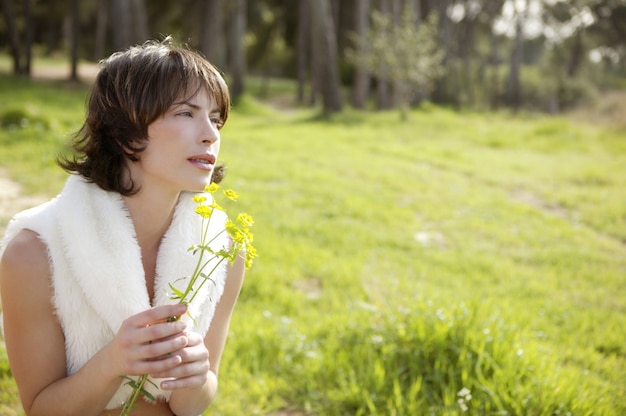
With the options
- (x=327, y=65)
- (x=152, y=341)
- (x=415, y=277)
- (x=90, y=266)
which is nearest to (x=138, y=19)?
(x=327, y=65)

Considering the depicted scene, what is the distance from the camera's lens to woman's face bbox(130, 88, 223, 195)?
1717mm

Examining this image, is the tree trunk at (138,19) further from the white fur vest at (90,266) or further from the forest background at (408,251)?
the white fur vest at (90,266)

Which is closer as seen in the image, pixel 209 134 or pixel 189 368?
pixel 189 368

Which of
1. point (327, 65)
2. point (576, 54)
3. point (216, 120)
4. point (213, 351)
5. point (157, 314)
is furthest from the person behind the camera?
point (576, 54)

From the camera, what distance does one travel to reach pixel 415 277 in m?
4.75

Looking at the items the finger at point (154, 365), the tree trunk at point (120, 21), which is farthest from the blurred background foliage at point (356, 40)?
the finger at point (154, 365)

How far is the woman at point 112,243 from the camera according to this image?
5.26 feet

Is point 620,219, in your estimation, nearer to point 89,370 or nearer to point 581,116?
point 89,370

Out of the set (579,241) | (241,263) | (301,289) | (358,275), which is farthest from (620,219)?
(241,263)

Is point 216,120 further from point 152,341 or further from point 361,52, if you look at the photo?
point 361,52

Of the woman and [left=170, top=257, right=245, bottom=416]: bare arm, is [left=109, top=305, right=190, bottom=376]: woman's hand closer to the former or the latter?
the woman

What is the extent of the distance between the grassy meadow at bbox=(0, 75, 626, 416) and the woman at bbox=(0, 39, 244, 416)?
116cm

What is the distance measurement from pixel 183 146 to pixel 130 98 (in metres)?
0.22

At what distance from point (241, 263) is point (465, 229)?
16.1ft
